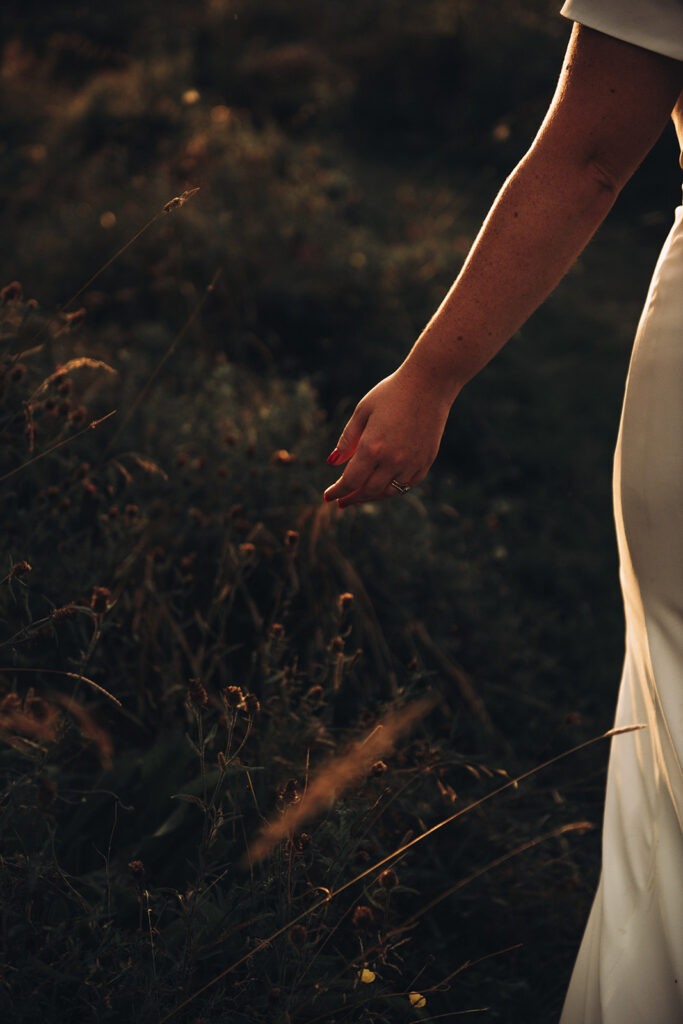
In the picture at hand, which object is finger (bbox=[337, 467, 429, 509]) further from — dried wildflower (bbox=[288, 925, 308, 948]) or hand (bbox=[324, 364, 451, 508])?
dried wildflower (bbox=[288, 925, 308, 948])

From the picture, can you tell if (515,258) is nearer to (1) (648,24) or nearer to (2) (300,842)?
(1) (648,24)

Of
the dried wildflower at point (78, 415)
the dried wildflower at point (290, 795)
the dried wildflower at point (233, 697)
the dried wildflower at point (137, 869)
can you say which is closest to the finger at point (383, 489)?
the dried wildflower at point (233, 697)

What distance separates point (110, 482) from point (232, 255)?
5.93ft

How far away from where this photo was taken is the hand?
1.33 meters

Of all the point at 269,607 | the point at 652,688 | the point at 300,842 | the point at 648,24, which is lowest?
the point at 269,607

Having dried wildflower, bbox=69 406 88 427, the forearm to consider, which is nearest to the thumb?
the forearm

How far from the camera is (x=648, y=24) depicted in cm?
117

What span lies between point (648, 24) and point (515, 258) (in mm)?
335

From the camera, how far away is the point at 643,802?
157 cm

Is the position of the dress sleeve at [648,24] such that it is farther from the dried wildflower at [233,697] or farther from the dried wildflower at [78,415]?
the dried wildflower at [78,415]

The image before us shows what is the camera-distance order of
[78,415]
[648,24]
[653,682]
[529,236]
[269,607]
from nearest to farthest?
1. [648,24]
2. [529,236]
3. [653,682]
4. [78,415]
5. [269,607]

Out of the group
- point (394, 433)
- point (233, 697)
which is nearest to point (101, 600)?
point (233, 697)

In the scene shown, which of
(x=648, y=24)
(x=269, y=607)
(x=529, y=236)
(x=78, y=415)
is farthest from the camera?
(x=269, y=607)

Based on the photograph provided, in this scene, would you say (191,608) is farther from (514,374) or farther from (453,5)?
(453,5)
